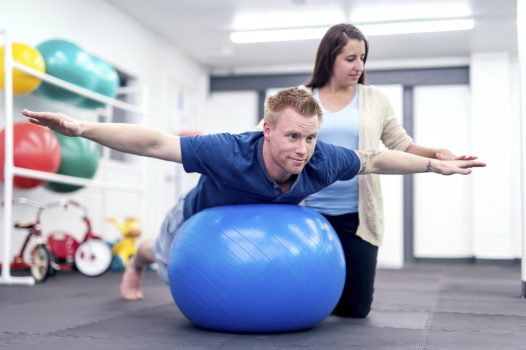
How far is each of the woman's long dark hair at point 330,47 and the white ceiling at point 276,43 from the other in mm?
3753

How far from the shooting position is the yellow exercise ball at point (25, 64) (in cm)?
481

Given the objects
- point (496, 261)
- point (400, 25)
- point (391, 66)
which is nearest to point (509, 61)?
point (391, 66)

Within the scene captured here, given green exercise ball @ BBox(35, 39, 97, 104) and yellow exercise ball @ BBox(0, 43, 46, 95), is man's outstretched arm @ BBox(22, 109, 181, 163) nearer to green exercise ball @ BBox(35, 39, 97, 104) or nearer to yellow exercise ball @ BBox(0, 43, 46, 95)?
yellow exercise ball @ BBox(0, 43, 46, 95)

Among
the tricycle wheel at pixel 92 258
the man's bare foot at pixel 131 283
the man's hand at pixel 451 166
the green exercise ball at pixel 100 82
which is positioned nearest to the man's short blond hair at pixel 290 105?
the man's hand at pixel 451 166

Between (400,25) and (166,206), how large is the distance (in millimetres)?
3696

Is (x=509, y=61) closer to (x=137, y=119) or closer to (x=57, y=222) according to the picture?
(x=137, y=119)

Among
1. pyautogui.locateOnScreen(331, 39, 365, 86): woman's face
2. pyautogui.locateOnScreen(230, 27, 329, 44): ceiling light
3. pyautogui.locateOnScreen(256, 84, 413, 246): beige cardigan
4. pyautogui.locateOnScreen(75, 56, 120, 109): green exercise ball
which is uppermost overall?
pyautogui.locateOnScreen(230, 27, 329, 44): ceiling light

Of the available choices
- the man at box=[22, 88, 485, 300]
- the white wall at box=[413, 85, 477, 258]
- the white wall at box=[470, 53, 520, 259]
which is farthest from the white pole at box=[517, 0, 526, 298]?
the white wall at box=[413, 85, 477, 258]

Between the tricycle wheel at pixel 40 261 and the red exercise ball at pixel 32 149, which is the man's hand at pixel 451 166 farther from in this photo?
the tricycle wheel at pixel 40 261

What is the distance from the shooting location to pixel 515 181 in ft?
28.0

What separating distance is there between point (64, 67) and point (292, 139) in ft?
11.0

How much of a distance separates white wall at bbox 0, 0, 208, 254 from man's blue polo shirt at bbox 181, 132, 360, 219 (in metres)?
3.45

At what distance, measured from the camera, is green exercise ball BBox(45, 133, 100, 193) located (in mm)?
5191

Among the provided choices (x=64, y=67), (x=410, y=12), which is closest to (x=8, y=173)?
(x=64, y=67)
